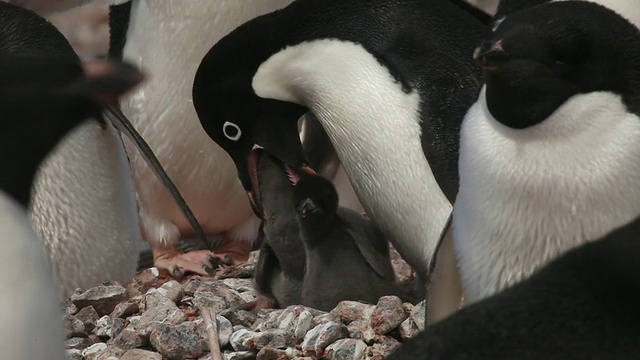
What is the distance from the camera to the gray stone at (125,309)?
2898mm

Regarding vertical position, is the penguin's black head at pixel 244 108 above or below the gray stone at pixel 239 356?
above

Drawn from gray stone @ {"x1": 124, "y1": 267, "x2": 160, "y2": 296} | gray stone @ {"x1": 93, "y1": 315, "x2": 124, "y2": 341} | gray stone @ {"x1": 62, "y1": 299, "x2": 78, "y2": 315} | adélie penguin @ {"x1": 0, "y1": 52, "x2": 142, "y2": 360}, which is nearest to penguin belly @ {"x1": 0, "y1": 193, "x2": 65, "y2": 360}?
adélie penguin @ {"x1": 0, "y1": 52, "x2": 142, "y2": 360}

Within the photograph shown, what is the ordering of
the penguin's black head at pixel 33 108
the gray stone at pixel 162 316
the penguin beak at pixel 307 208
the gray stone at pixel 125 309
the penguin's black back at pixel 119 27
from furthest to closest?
the penguin's black back at pixel 119 27 → the gray stone at pixel 125 309 → the penguin beak at pixel 307 208 → the gray stone at pixel 162 316 → the penguin's black head at pixel 33 108

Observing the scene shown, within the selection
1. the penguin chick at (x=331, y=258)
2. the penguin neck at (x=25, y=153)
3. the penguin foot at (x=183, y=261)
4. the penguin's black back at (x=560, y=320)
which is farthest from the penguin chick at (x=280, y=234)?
the penguin's black back at (x=560, y=320)

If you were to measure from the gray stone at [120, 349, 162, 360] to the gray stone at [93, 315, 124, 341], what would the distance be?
20 centimetres

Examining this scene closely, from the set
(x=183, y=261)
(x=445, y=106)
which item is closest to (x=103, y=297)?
(x=183, y=261)

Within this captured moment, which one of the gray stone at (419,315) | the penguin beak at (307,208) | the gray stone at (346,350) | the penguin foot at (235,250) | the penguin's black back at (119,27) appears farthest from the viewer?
the penguin foot at (235,250)

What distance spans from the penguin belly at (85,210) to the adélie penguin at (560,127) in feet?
3.62

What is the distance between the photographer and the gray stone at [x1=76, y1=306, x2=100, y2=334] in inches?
112

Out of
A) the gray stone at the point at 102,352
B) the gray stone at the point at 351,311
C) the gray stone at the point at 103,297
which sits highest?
the gray stone at the point at 103,297

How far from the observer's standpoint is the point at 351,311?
2686 mm

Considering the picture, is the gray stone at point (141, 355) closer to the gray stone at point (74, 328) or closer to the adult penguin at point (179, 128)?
the gray stone at point (74, 328)

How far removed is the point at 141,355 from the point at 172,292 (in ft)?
1.58

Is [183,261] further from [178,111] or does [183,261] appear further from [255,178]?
[255,178]
